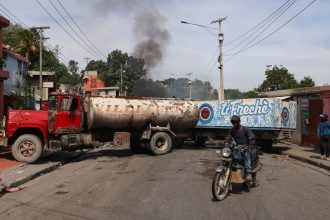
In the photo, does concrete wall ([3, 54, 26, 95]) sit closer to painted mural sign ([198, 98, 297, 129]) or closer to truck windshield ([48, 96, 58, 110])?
truck windshield ([48, 96, 58, 110])

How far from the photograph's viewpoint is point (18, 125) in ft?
45.9

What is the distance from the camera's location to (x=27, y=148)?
1398 cm

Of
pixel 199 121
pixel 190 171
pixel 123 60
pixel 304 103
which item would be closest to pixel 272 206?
pixel 190 171

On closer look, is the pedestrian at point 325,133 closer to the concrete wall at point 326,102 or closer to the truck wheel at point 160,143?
the concrete wall at point 326,102

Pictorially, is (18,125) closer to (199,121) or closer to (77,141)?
(77,141)

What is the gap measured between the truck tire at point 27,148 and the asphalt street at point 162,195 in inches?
56.0

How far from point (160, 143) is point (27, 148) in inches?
229

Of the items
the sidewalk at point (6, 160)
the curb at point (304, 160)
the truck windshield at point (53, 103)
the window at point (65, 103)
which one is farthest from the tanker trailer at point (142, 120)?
the curb at point (304, 160)

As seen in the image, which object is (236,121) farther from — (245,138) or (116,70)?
(116,70)

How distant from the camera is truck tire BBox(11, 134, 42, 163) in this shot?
1383cm

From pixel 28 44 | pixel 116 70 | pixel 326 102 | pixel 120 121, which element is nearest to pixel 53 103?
pixel 120 121

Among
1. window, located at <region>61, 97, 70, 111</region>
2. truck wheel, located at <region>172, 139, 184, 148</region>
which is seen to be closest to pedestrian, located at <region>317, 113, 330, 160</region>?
truck wheel, located at <region>172, 139, 184, 148</region>

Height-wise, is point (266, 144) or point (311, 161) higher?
point (266, 144)

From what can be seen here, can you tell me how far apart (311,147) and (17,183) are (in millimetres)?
13938
